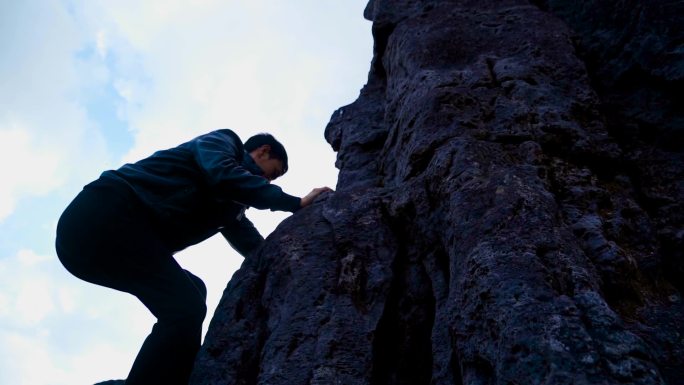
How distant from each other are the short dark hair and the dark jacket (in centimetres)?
82

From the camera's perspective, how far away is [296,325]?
444 cm

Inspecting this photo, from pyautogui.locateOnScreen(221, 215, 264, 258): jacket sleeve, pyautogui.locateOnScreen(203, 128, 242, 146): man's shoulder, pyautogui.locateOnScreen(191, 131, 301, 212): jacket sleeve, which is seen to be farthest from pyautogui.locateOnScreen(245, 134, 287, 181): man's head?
pyautogui.locateOnScreen(191, 131, 301, 212): jacket sleeve

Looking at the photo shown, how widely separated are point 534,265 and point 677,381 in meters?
0.90

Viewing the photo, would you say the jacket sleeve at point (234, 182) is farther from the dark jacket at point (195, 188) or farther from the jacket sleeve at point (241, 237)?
the jacket sleeve at point (241, 237)

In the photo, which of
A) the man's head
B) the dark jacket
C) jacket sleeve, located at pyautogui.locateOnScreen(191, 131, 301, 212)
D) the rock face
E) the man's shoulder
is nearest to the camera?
the rock face

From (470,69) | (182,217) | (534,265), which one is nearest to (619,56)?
(470,69)

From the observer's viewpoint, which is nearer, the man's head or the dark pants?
the dark pants

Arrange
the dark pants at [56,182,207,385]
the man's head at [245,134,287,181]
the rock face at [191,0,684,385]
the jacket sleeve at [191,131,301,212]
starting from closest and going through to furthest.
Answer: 1. the rock face at [191,0,684,385]
2. the dark pants at [56,182,207,385]
3. the jacket sleeve at [191,131,301,212]
4. the man's head at [245,134,287,181]

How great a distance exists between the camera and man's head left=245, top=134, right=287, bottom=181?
654 cm

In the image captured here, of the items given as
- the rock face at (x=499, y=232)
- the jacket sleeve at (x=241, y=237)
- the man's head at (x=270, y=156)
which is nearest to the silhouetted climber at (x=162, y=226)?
the jacket sleeve at (x=241, y=237)

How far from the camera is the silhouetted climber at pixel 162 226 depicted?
461cm

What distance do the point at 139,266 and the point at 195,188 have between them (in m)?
0.87

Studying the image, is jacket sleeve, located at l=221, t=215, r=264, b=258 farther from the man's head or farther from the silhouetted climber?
the man's head

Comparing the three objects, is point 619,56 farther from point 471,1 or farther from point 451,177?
point 451,177
